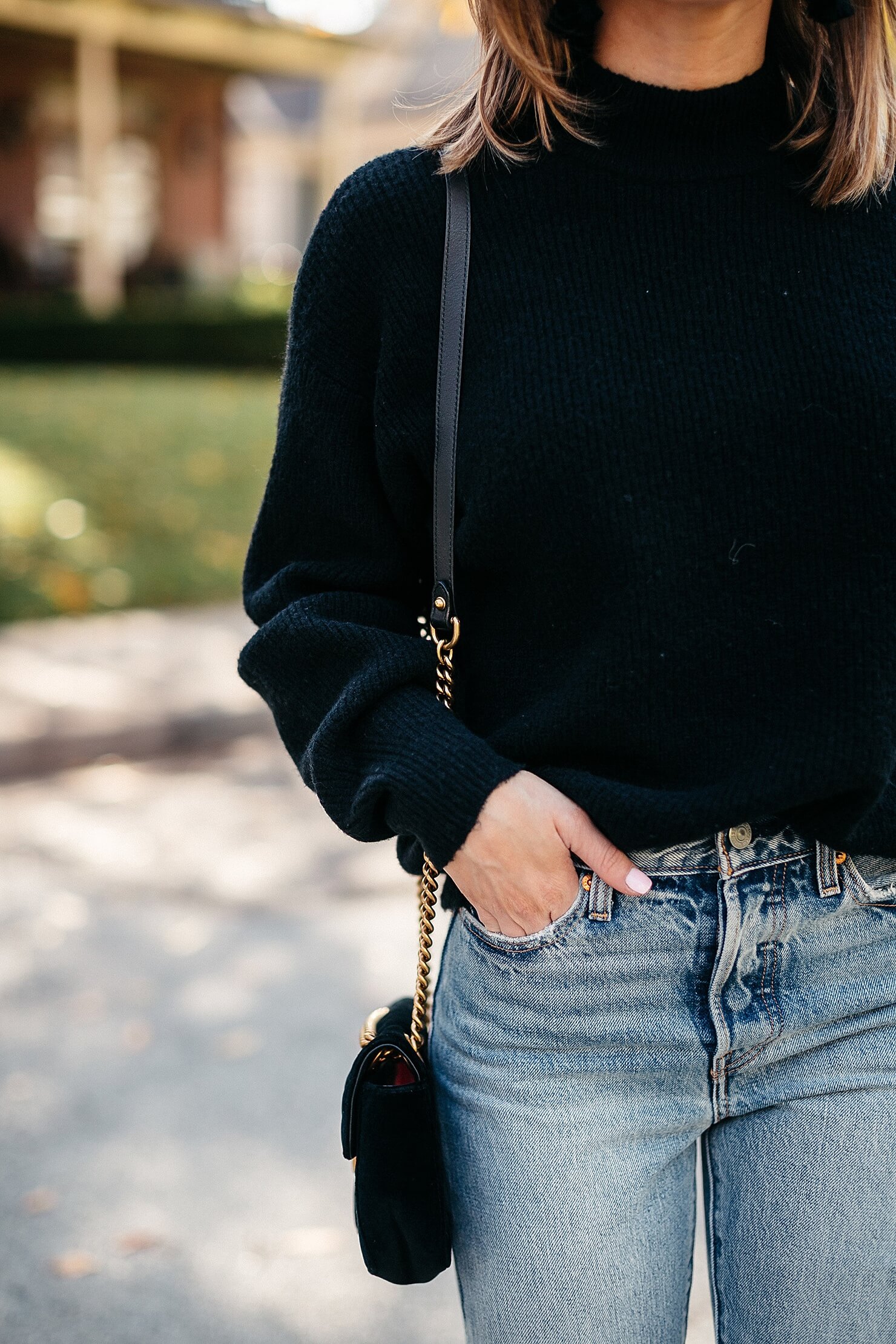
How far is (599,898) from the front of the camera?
1.43m

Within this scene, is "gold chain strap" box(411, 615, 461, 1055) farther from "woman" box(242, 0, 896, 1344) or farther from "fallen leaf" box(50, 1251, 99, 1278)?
"fallen leaf" box(50, 1251, 99, 1278)

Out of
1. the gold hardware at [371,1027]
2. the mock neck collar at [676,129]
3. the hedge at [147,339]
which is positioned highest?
the mock neck collar at [676,129]

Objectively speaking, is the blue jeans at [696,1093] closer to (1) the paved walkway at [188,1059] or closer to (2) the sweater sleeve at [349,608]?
(2) the sweater sleeve at [349,608]

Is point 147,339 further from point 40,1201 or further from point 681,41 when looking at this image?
point 681,41

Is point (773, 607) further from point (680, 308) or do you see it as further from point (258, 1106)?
point (258, 1106)

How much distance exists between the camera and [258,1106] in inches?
Result: 132

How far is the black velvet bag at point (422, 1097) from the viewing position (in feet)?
4.86

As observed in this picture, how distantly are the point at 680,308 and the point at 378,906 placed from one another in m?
3.22

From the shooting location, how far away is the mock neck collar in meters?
1.50

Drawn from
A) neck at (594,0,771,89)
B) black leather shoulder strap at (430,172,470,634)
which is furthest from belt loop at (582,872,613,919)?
neck at (594,0,771,89)

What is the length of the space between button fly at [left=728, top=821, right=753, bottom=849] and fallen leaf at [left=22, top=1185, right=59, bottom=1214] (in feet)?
7.04

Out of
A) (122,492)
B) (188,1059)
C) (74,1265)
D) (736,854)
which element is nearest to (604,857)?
(736,854)

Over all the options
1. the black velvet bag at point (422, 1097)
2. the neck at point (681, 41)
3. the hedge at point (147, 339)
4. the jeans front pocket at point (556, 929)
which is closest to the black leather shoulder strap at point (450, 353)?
the black velvet bag at point (422, 1097)

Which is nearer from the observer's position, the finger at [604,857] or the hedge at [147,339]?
the finger at [604,857]
